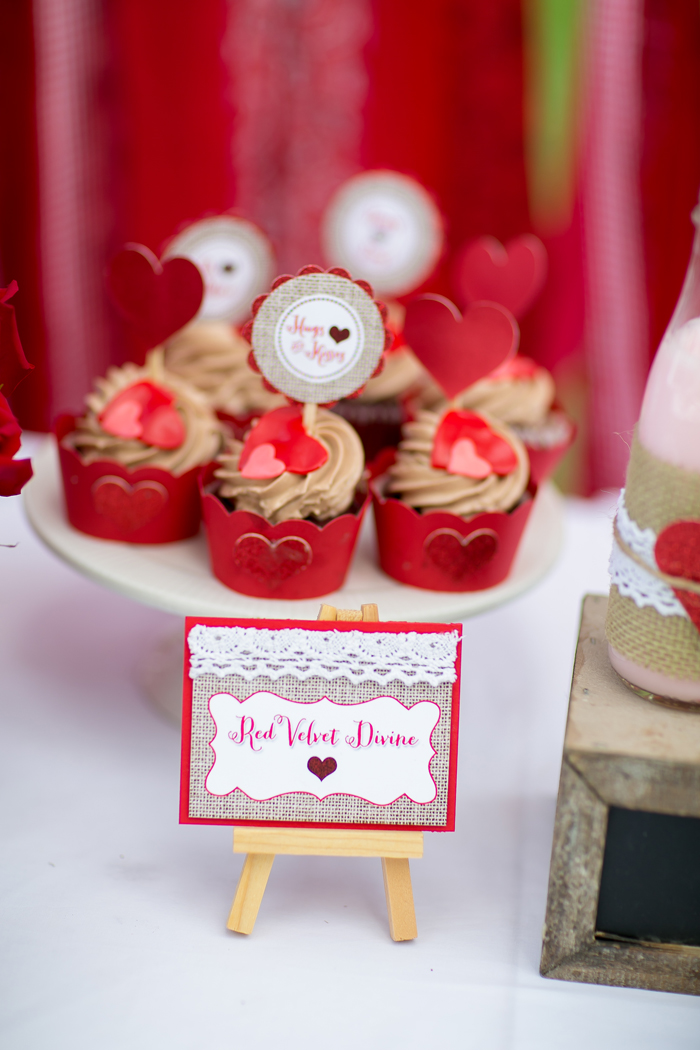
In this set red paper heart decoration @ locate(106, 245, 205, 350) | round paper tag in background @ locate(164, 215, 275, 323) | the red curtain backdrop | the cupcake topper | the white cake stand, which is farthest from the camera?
the red curtain backdrop

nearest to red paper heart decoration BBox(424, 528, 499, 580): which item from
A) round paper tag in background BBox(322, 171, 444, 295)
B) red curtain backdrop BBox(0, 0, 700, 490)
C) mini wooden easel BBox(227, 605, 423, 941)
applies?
mini wooden easel BBox(227, 605, 423, 941)

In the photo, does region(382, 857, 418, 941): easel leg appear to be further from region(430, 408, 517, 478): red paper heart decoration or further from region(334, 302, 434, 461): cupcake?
region(334, 302, 434, 461): cupcake

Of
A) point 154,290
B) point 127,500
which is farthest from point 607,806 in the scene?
point 154,290

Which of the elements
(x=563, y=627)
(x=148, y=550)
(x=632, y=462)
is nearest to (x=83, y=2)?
(x=148, y=550)

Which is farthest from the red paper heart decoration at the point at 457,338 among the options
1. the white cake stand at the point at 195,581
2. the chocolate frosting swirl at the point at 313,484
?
the white cake stand at the point at 195,581

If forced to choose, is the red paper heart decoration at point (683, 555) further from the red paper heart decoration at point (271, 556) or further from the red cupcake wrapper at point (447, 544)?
the red paper heart decoration at point (271, 556)

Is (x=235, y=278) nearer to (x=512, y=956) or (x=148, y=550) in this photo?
(x=148, y=550)
